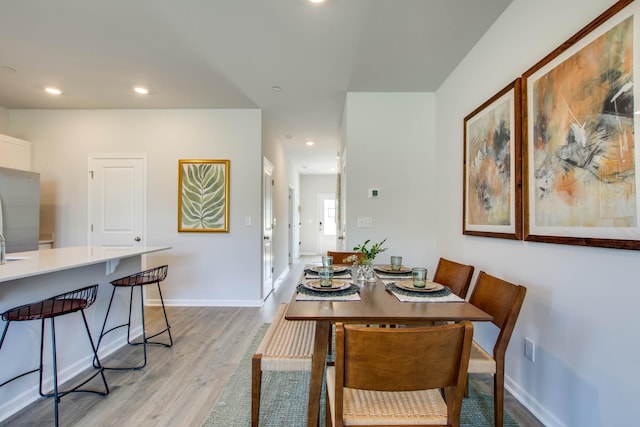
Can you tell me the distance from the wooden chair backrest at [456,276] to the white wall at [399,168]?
0.98 m

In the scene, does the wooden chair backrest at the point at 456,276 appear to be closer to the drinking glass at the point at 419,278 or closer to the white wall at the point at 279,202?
the drinking glass at the point at 419,278

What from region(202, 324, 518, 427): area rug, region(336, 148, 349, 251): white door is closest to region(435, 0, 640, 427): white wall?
region(202, 324, 518, 427): area rug

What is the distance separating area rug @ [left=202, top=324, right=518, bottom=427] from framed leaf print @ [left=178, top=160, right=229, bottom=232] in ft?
6.94

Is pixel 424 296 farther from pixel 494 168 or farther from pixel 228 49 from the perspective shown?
pixel 228 49

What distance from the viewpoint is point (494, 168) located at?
6.92ft

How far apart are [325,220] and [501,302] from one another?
25.7 feet

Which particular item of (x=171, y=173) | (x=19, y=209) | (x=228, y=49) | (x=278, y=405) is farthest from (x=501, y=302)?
(x=19, y=209)

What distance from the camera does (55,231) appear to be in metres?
3.84

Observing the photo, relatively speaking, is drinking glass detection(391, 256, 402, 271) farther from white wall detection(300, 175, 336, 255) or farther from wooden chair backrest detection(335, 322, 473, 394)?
white wall detection(300, 175, 336, 255)

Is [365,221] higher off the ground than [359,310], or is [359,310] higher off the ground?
[365,221]

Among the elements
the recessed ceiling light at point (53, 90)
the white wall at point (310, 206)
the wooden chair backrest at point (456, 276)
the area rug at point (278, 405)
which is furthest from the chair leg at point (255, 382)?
the white wall at point (310, 206)

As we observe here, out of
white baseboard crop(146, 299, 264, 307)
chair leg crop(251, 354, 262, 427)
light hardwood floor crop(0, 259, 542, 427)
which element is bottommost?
light hardwood floor crop(0, 259, 542, 427)

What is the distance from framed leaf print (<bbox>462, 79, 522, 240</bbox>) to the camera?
6.10ft

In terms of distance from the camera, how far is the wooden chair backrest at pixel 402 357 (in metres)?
0.90
